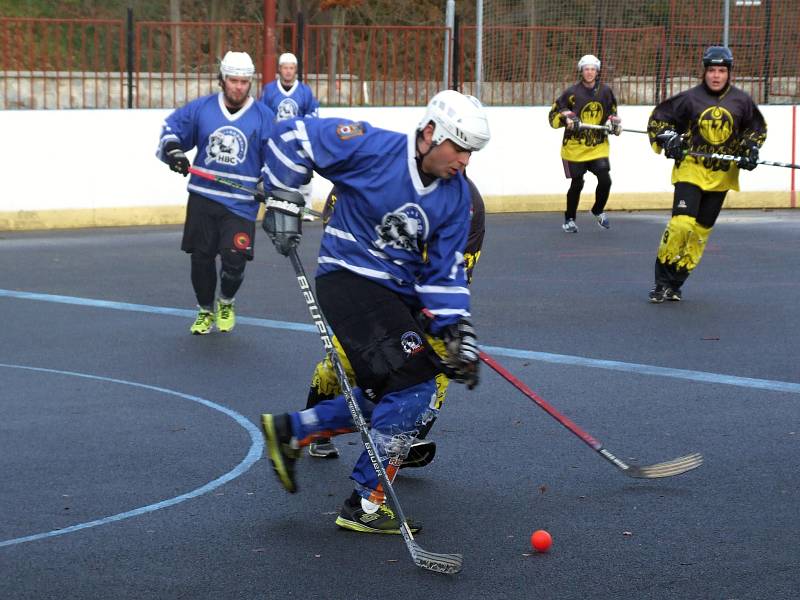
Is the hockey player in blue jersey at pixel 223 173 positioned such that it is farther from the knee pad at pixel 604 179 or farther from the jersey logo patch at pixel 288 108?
the knee pad at pixel 604 179

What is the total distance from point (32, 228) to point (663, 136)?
7.84 meters

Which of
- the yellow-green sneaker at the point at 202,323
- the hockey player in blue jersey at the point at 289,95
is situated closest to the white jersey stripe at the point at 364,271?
the yellow-green sneaker at the point at 202,323

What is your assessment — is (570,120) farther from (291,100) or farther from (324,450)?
(324,450)

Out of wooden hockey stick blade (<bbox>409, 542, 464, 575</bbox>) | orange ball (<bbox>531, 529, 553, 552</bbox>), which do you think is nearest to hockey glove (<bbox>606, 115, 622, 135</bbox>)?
orange ball (<bbox>531, 529, 553, 552</bbox>)

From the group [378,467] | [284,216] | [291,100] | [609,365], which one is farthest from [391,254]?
[291,100]

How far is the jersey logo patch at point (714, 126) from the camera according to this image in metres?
10.5

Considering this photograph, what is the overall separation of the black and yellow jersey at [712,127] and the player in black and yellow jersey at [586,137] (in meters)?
4.78

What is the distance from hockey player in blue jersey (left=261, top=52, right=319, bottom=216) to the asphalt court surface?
399cm

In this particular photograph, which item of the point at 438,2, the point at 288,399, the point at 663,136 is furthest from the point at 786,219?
the point at 438,2

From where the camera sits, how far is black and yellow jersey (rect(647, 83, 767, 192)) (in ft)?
34.4

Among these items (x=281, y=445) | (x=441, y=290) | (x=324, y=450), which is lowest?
(x=324, y=450)

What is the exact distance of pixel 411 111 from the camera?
17625 millimetres

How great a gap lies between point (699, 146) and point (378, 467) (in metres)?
6.26

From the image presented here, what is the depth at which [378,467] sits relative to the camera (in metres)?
4.97
